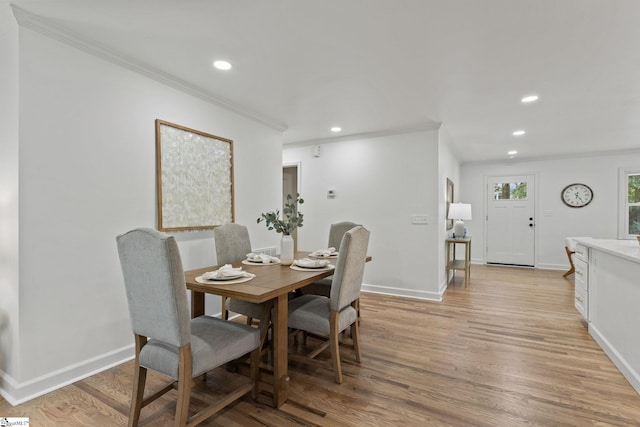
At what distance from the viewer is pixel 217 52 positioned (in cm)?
Answer: 229

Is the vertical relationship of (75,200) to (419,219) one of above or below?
above

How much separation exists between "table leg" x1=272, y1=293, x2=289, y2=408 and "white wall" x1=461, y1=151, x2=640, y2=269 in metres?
6.37

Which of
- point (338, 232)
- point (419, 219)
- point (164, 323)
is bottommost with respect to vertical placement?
point (164, 323)

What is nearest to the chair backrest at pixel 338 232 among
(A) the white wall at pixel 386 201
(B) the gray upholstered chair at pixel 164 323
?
(A) the white wall at pixel 386 201

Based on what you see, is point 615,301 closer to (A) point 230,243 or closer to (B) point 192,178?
(A) point 230,243

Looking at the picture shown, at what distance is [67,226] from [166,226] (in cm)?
71

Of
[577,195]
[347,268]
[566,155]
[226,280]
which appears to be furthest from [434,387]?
[566,155]

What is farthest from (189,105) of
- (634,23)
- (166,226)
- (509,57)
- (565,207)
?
(565,207)

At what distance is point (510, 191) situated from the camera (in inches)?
264

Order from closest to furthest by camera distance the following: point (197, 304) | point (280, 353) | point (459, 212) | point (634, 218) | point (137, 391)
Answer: point (137, 391), point (280, 353), point (197, 304), point (459, 212), point (634, 218)

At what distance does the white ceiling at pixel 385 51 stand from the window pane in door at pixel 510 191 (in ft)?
9.66

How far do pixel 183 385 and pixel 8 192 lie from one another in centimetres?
168

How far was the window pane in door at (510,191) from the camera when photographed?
6598 mm

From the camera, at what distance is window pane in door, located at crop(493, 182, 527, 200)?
260 inches
